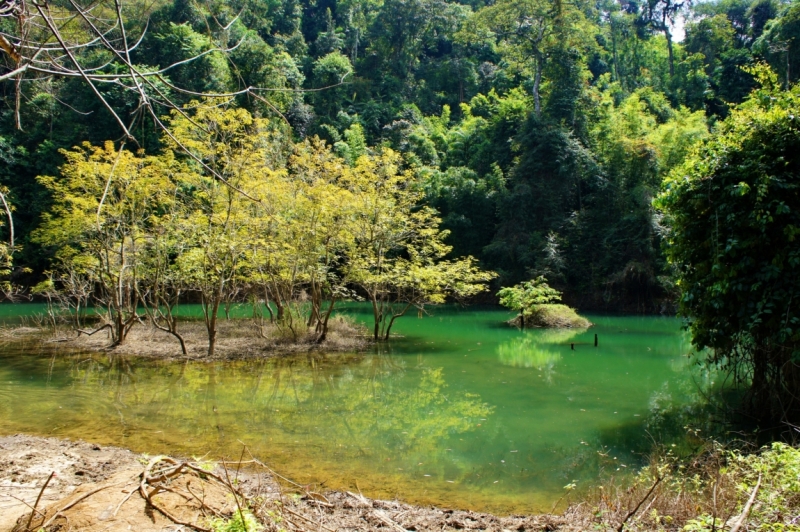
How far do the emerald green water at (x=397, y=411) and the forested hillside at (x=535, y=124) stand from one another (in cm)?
1220

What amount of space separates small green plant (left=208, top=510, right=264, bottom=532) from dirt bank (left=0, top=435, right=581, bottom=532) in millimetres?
22

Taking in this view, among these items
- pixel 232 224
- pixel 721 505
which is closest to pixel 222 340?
pixel 232 224

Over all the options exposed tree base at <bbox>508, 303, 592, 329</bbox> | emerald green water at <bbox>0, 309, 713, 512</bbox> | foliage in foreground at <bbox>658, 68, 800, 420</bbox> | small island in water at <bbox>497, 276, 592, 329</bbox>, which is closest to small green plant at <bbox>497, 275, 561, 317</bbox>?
small island in water at <bbox>497, 276, 592, 329</bbox>

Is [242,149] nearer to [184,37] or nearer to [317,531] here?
[317,531]

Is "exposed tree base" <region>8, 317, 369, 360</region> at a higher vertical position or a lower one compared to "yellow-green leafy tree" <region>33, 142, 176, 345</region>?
lower

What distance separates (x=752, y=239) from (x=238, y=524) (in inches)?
272

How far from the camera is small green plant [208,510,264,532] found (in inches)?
124

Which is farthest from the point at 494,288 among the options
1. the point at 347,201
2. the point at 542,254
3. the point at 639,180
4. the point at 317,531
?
the point at 317,531

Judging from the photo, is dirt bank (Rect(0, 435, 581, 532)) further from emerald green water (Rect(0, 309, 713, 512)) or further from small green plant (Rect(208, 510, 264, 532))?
emerald green water (Rect(0, 309, 713, 512))

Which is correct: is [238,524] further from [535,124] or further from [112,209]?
[535,124]

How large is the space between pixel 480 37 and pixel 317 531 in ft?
124

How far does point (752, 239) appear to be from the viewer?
23.0ft

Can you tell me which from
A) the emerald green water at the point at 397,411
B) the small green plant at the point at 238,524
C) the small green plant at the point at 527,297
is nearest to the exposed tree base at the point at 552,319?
the small green plant at the point at 527,297

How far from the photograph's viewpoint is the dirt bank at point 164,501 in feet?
11.3
